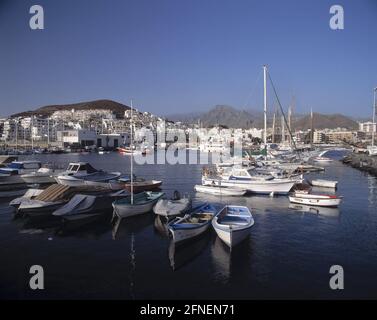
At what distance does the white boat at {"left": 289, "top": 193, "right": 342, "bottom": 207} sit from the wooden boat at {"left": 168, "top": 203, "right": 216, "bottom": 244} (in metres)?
8.27

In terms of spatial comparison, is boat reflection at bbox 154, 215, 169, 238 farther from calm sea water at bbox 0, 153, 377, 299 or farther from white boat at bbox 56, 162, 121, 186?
white boat at bbox 56, 162, 121, 186

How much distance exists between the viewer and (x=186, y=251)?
13.4 m

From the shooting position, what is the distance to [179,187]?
31828mm

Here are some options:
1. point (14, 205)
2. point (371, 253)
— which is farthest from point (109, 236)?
point (371, 253)

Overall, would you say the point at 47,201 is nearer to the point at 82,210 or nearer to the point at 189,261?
the point at 82,210

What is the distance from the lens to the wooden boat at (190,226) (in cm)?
1381

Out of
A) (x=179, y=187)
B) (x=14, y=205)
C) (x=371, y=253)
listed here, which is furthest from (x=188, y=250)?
(x=179, y=187)

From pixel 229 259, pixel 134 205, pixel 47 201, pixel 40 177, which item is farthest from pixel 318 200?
pixel 40 177
